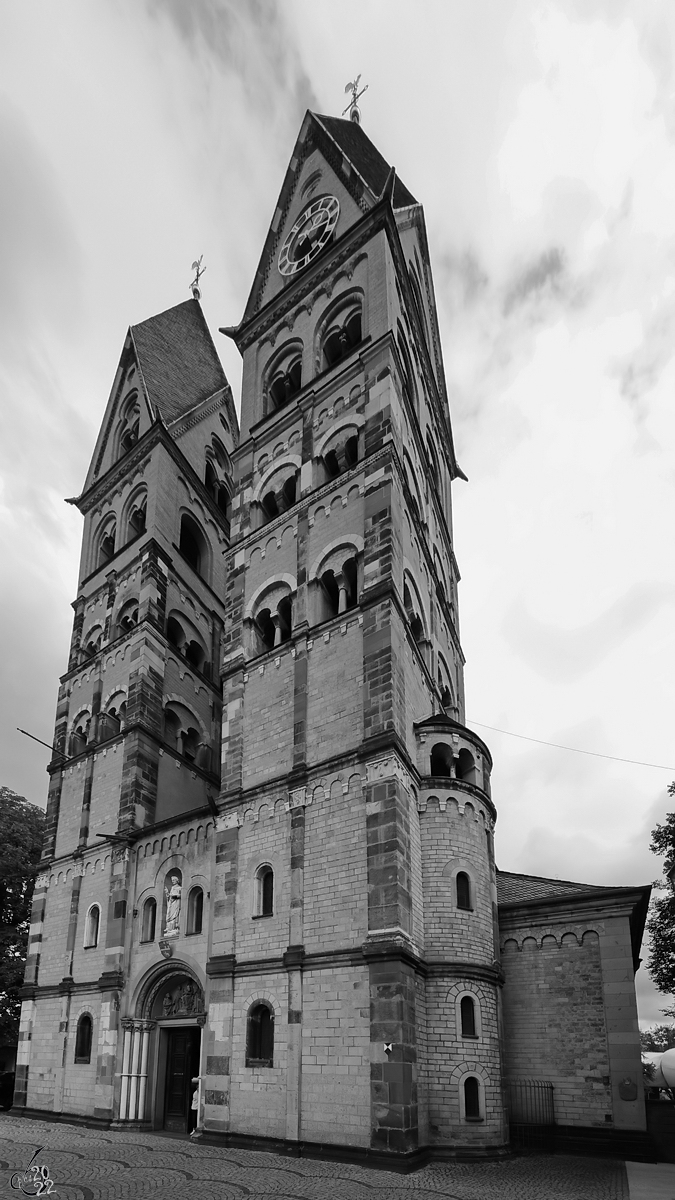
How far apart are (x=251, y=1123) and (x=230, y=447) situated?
29723 mm

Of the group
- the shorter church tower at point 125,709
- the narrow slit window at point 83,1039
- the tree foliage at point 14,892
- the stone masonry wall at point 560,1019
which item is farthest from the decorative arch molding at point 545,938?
the tree foliage at point 14,892

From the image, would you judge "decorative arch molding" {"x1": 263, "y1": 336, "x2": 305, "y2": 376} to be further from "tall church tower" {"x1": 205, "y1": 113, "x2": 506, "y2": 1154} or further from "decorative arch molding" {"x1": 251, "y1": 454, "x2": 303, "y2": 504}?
"decorative arch molding" {"x1": 251, "y1": 454, "x2": 303, "y2": 504}

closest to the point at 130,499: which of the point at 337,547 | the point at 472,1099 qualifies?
the point at 337,547

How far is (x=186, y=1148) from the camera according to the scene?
63.4 ft

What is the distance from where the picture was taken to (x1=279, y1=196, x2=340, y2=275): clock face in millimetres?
31641

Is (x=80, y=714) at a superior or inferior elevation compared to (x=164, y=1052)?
superior

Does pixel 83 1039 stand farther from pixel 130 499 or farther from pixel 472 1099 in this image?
pixel 130 499

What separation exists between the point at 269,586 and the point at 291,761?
5.94 metres

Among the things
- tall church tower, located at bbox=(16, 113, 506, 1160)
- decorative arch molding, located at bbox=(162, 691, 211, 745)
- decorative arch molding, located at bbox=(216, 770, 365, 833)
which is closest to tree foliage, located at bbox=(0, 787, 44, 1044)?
tall church tower, located at bbox=(16, 113, 506, 1160)

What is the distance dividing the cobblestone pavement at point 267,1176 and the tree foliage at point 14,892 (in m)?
17.6

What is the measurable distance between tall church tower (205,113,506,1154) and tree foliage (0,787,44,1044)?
18.3m

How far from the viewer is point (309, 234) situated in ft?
107

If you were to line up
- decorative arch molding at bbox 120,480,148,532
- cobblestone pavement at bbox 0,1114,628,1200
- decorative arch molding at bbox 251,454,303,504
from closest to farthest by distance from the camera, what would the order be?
cobblestone pavement at bbox 0,1114,628,1200
decorative arch molding at bbox 251,454,303,504
decorative arch molding at bbox 120,480,148,532

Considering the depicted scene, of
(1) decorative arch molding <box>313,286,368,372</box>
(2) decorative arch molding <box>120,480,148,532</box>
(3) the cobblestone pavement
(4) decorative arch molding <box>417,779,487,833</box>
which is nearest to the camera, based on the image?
(3) the cobblestone pavement
